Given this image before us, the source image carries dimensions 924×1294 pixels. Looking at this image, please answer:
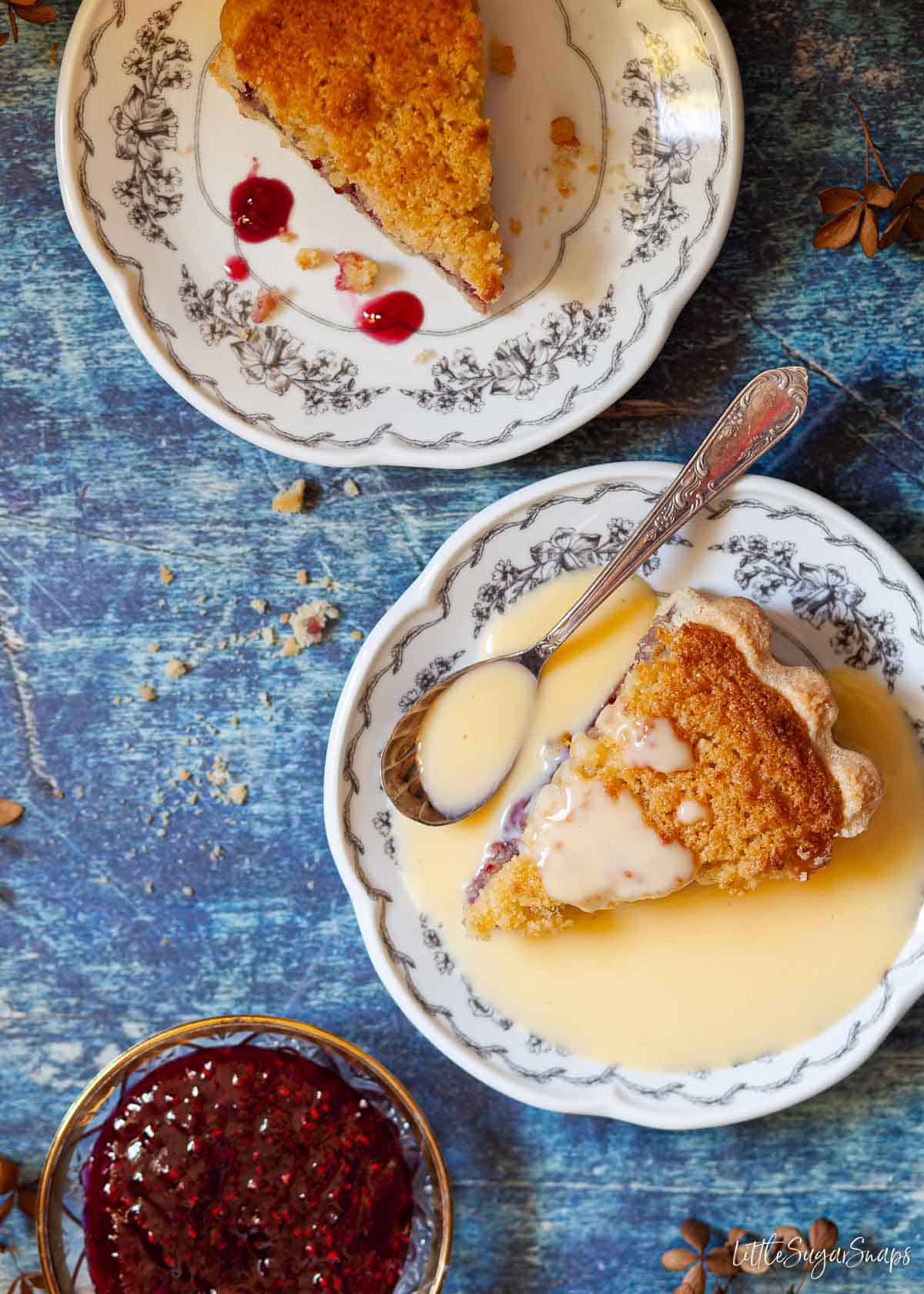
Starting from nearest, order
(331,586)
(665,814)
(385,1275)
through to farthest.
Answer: (665,814), (385,1275), (331,586)

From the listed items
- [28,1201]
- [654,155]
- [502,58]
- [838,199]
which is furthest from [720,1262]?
[502,58]

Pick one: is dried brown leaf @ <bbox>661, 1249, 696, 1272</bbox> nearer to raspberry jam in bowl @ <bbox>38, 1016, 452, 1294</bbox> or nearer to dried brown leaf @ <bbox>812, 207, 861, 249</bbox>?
raspberry jam in bowl @ <bbox>38, 1016, 452, 1294</bbox>

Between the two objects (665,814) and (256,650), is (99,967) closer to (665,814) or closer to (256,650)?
(256,650)

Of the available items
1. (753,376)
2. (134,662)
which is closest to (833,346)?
(753,376)

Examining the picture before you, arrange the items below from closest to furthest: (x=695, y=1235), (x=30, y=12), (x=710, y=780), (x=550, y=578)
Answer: (x=710, y=780)
(x=30, y=12)
(x=550, y=578)
(x=695, y=1235)

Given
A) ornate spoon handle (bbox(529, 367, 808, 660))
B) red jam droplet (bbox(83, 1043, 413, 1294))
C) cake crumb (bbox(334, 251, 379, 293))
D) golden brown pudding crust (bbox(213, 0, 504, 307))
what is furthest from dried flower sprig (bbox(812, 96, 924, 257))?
red jam droplet (bbox(83, 1043, 413, 1294))

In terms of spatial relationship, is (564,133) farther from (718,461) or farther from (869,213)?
(718,461)
